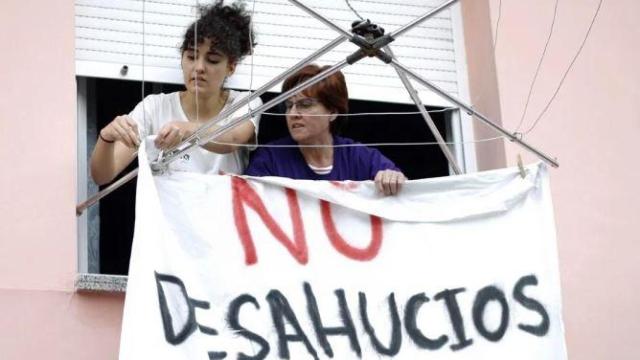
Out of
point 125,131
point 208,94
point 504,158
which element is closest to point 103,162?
point 125,131

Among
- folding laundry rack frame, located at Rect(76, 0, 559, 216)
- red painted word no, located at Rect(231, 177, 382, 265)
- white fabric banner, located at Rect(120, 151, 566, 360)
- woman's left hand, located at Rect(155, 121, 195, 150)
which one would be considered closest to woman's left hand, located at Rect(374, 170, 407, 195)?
white fabric banner, located at Rect(120, 151, 566, 360)

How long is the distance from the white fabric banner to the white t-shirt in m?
0.54

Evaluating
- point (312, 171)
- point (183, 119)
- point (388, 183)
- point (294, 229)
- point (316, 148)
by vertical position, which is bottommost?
point (294, 229)

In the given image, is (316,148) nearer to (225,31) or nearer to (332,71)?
(225,31)

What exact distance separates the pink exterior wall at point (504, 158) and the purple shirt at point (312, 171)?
68 centimetres

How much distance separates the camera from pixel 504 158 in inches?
251

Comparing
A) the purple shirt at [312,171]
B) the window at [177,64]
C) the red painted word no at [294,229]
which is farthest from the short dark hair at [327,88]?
the red painted word no at [294,229]

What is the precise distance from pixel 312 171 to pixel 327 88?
1.15ft

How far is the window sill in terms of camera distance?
220 inches

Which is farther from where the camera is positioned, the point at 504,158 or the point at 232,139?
the point at 504,158

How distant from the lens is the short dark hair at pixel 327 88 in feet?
19.8

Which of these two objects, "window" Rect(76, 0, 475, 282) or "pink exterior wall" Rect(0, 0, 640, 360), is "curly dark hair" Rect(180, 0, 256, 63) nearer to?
"window" Rect(76, 0, 475, 282)

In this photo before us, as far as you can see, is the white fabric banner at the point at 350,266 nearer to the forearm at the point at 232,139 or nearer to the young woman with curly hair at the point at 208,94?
the forearm at the point at 232,139

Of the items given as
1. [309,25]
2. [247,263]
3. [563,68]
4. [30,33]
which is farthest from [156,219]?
[563,68]
